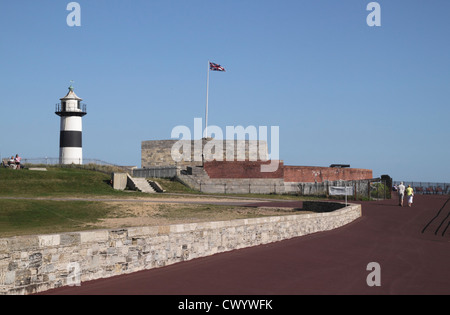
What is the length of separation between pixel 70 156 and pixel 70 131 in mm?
2802

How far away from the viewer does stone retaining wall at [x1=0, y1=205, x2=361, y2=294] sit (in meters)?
8.26

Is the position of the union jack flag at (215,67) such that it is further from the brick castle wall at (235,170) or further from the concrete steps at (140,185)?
the concrete steps at (140,185)

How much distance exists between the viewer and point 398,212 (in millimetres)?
29141

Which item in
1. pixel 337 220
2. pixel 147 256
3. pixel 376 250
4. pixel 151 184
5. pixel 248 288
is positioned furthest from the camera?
pixel 151 184

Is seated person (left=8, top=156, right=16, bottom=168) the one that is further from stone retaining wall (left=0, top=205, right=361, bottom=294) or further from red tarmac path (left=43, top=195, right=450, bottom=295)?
stone retaining wall (left=0, top=205, right=361, bottom=294)

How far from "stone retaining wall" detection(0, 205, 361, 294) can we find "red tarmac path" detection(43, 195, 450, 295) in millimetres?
231

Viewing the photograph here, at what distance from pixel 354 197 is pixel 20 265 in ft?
112

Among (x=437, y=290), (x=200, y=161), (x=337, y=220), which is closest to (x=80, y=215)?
(x=337, y=220)

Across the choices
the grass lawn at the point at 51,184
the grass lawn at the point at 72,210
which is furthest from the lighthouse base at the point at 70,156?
the grass lawn at the point at 72,210

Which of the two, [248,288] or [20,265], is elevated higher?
[20,265]

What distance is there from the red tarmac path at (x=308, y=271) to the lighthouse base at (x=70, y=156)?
4141cm

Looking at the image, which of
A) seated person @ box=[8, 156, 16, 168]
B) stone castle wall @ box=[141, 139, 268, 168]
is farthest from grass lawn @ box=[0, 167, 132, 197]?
stone castle wall @ box=[141, 139, 268, 168]

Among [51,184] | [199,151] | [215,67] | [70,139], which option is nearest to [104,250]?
[51,184]
